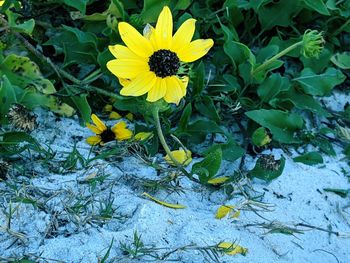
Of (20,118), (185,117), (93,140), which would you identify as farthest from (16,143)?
(185,117)

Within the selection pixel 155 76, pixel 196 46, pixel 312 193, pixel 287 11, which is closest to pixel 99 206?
pixel 155 76

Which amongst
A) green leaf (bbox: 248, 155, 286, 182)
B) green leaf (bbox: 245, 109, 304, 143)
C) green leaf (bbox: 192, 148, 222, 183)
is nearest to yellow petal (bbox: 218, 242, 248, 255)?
green leaf (bbox: 192, 148, 222, 183)

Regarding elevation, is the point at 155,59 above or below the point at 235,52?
above

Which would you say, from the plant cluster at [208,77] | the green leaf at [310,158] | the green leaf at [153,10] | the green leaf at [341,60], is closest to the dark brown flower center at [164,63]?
the plant cluster at [208,77]

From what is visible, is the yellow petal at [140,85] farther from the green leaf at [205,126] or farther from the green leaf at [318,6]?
the green leaf at [318,6]

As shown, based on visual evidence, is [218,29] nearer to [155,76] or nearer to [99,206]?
[155,76]

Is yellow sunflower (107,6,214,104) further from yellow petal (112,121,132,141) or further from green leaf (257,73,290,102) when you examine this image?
green leaf (257,73,290,102)

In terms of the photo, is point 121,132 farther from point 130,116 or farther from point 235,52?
point 235,52
